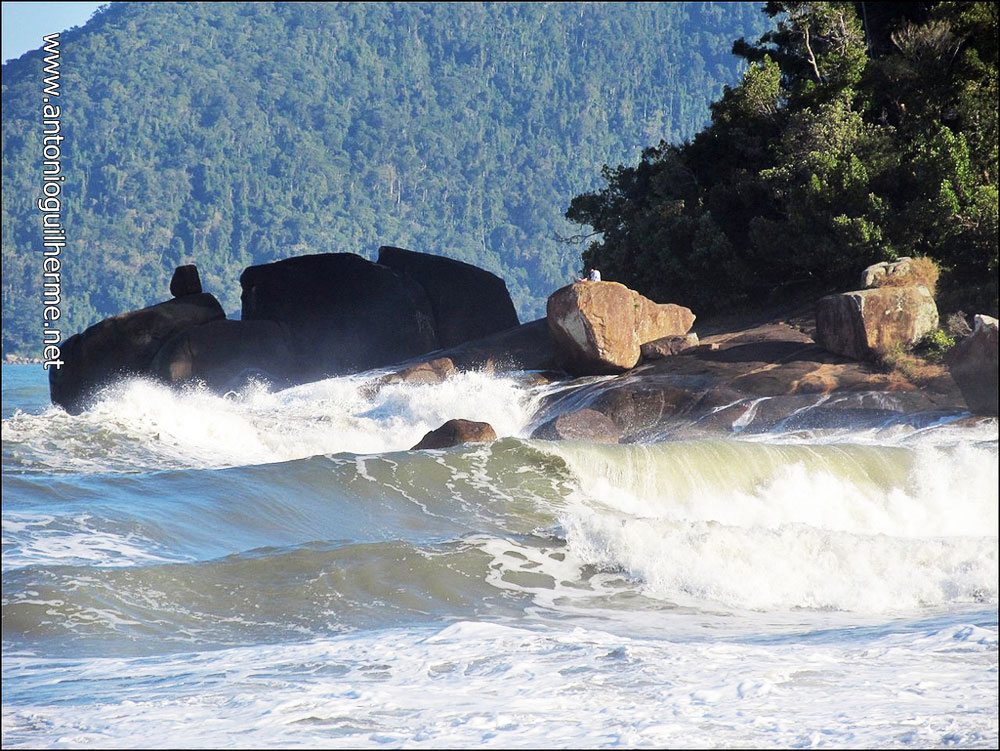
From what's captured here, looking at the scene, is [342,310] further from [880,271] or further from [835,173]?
[880,271]

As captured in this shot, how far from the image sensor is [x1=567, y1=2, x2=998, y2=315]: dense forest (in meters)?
22.1

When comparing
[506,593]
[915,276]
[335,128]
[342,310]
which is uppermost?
[335,128]

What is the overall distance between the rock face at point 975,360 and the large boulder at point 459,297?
58.0 feet

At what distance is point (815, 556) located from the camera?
379 inches

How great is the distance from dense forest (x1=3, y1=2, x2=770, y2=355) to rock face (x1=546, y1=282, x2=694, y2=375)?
3198 inches

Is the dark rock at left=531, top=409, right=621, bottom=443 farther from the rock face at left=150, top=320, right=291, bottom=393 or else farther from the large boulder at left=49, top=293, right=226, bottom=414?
the large boulder at left=49, top=293, right=226, bottom=414

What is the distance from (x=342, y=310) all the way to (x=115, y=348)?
6135 millimetres

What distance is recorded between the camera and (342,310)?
3219 cm

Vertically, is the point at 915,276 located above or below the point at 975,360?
above

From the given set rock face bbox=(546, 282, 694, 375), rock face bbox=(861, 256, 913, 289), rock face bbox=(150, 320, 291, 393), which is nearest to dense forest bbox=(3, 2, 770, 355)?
rock face bbox=(150, 320, 291, 393)

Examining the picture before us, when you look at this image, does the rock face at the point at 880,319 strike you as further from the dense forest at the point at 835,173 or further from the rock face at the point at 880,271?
the dense forest at the point at 835,173

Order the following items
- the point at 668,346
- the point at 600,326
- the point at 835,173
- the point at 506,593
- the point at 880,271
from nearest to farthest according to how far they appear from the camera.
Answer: the point at 506,593 < the point at 880,271 < the point at 600,326 < the point at 668,346 < the point at 835,173

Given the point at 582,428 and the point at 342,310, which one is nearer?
the point at 582,428

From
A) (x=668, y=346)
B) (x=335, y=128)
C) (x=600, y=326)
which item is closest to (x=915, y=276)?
(x=668, y=346)
